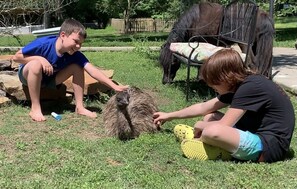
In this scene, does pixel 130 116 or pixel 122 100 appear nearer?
pixel 122 100

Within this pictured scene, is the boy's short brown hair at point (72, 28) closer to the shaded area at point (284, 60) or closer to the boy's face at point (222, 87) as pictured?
the boy's face at point (222, 87)

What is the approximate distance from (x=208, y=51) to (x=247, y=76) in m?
2.46

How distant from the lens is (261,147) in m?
3.21

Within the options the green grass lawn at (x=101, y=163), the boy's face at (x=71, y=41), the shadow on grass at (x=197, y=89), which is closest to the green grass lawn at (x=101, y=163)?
the green grass lawn at (x=101, y=163)

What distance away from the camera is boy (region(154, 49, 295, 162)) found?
3.12m

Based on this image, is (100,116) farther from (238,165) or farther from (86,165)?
(238,165)

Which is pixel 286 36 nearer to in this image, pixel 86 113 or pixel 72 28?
pixel 86 113

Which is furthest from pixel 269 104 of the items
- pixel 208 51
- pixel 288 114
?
pixel 208 51

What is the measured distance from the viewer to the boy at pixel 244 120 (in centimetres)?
312

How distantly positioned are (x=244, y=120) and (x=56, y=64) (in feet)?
7.82

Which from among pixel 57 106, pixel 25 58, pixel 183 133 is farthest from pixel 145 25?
pixel 183 133

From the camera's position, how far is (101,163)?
10.7ft

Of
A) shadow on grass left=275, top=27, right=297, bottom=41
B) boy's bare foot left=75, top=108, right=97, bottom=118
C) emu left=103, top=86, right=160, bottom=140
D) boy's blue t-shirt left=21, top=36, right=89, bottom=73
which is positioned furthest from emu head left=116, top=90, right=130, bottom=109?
shadow on grass left=275, top=27, right=297, bottom=41

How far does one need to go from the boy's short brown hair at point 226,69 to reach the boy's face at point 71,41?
6.03ft
